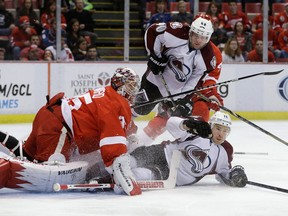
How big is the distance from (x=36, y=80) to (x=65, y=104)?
4099mm

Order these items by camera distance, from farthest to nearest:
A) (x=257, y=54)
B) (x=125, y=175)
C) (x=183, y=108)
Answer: (x=257, y=54) < (x=183, y=108) < (x=125, y=175)

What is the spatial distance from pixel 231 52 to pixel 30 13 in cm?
234

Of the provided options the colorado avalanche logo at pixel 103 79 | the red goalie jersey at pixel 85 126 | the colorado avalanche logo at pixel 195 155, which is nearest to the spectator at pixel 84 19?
the colorado avalanche logo at pixel 103 79

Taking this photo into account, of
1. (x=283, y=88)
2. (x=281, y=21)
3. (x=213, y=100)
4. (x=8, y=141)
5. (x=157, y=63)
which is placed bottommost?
(x=283, y=88)

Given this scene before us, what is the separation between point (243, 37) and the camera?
9.85 metres

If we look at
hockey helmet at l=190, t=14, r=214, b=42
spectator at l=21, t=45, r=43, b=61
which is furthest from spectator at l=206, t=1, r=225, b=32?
hockey helmet at l=190, t=14, r=214, b=42

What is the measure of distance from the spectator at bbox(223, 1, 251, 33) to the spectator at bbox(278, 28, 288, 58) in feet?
1.40

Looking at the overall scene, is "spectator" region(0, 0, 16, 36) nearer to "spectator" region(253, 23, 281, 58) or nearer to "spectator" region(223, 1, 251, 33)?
"spectator" region(223, 1, 251, 33)

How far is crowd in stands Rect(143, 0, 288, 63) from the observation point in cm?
962

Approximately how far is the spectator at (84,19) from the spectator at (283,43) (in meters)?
2.18

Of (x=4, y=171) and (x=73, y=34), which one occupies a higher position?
(x=73, y=34)

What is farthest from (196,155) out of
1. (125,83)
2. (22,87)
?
(22,87)

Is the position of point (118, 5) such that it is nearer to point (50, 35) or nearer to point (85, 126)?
point (50, 35)

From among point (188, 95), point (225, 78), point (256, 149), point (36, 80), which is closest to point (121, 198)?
point (188, 95)
